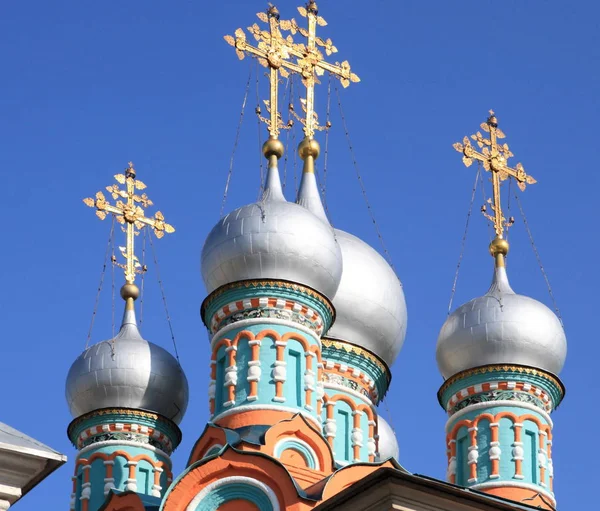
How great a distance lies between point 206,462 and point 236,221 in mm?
2599

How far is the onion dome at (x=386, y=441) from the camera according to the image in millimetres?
20594

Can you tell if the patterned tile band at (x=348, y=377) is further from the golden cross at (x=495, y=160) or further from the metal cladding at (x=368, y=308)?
the golden cross at (x=495, y=160)

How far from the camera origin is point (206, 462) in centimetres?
1661

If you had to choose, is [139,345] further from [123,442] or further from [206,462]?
[206,462]

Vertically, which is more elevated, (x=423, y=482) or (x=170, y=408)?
(x=170, y=408)

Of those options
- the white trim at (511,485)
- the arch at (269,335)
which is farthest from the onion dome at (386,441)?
the arch at (269,335)

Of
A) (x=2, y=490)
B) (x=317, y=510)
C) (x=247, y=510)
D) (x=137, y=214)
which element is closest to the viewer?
(x=2, y=490)

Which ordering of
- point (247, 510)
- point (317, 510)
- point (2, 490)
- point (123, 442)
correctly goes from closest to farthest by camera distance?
point (2, 490) < point (317, 510) < point (247, 510) < point (123, 442)

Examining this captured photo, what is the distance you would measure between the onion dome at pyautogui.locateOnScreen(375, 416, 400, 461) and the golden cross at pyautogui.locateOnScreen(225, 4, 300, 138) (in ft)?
11.4

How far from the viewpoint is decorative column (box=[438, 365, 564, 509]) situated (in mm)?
18922

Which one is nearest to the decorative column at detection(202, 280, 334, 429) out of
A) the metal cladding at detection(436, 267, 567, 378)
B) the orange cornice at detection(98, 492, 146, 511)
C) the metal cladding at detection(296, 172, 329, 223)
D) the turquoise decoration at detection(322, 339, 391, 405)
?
the orange cornice at detection(98, 492, 146, 511)

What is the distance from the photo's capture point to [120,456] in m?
19.6

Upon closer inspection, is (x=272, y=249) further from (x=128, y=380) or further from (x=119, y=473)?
(x=119, y=473)

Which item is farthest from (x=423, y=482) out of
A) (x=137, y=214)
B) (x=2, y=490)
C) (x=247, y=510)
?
(x=137, y=214)
